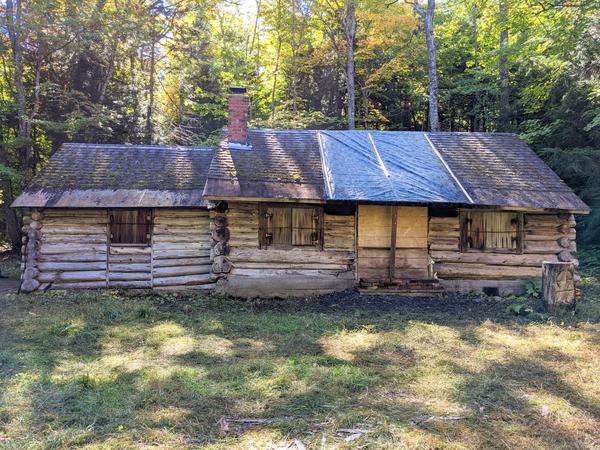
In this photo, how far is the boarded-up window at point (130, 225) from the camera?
1166cm

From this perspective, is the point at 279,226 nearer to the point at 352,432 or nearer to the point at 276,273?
the point at 276,273

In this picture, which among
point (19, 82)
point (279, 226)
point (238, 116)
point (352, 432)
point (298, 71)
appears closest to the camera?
point (352, 432)

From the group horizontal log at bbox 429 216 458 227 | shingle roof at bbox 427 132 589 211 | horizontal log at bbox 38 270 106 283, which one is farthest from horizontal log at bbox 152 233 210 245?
shingle roof at bbox 427 132 589 211

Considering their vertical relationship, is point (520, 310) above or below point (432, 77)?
below

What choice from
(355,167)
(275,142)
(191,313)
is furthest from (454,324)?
(275,142)

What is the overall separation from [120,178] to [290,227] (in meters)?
5.32

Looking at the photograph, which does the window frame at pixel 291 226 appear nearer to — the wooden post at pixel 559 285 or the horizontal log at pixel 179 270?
the horizontal log at pixel 179 270

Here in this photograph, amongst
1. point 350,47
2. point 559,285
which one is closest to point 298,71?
point 350,47

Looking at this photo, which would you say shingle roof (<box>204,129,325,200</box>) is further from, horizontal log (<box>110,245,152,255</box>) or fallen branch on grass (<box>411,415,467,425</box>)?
fallen branch on grass (<box>411,415,467,425</box>)

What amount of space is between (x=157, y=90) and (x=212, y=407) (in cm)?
2083

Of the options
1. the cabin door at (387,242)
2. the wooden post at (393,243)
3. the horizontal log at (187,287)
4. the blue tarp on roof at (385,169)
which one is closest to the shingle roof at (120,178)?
the horizontal log at (187,287)

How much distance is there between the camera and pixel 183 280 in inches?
460

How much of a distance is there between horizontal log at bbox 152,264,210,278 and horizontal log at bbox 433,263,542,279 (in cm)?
640

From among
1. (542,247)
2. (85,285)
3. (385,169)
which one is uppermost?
(385,169)
